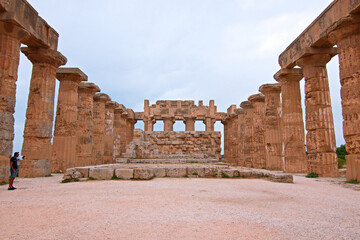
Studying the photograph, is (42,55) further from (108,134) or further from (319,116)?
(319,116)

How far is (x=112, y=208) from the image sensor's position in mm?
4059

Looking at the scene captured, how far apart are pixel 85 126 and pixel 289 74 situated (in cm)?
1258

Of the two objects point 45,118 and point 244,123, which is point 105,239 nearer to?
point 45,118

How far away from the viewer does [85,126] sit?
50.3ft

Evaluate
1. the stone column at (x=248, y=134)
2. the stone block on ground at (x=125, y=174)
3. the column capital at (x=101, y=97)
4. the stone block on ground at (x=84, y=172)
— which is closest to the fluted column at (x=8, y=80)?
the stone block on ground at (x=84, y=172)

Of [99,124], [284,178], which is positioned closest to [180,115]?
[99,124]

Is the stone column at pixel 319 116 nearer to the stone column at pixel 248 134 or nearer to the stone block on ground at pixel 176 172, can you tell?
the stone block on ground at pixel 176 172

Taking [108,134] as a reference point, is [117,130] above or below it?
above

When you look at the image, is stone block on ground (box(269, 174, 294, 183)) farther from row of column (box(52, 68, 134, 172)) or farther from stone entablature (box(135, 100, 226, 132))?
stone entablature (box(135, 100, 226, 132))

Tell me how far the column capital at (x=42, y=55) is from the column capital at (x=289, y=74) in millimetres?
11001

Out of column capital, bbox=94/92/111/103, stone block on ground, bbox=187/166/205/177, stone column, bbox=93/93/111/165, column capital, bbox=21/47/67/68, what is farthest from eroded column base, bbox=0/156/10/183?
column capital, bbox=94/92/111/103

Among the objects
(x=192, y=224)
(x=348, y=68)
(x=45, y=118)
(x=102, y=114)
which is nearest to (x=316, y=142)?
(x=348, y=68)

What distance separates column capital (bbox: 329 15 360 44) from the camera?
7.89 meters

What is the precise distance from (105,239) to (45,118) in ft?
30.7
